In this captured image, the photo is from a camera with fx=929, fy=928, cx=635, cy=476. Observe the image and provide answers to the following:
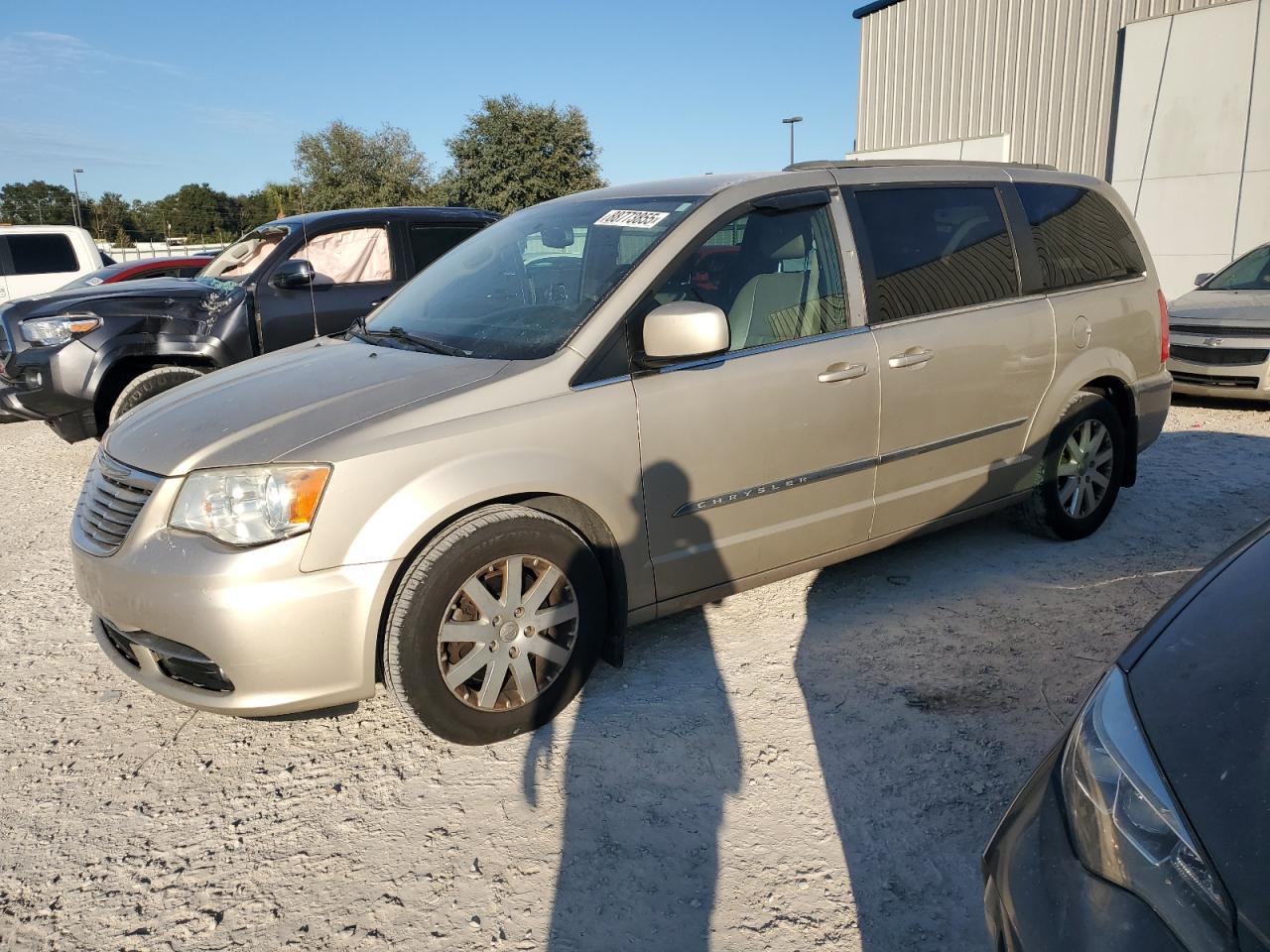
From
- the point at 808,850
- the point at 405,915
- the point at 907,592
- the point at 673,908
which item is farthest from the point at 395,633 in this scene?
the point at 907,592

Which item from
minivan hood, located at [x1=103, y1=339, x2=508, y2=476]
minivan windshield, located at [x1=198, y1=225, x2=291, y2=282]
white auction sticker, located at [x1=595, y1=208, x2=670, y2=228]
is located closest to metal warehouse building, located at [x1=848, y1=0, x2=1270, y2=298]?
minivan windshield, located at [x1=198, y1=225, x2=291, y2=282]

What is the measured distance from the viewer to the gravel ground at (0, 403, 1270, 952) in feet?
7.75

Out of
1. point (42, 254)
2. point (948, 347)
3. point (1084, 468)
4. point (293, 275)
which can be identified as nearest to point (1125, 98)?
point (1084, 468)

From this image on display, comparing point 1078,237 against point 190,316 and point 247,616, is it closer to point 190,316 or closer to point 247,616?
point 247,616

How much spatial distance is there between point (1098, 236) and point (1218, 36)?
452 inches

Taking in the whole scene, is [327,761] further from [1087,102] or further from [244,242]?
[1087,102]

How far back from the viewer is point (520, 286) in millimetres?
3734

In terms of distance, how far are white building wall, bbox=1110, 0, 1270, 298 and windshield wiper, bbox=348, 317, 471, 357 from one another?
13.8m

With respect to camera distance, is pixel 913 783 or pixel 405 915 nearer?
pixel 405 915

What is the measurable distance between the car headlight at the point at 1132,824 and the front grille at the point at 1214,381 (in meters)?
7.58

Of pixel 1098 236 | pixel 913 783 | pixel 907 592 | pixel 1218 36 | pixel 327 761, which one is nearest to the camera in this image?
pixel 913 783

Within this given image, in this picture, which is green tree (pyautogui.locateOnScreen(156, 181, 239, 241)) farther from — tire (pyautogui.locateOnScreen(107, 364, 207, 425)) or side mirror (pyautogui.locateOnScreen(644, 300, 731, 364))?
side mirror (pyautogui.locateOnScreen(644, 300, 731, 364))

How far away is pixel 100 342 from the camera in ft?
20.9

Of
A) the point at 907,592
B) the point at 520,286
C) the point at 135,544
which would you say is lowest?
the point at 907,592
